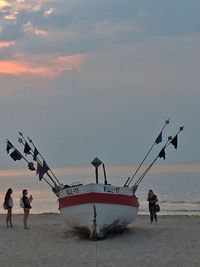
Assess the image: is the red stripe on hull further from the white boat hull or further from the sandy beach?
the sandy beach

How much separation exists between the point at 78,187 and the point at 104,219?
1367mm

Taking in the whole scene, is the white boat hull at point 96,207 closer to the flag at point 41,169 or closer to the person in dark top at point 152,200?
the flag at point 41,169

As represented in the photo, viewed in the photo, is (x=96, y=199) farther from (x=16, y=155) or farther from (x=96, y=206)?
(x=16, y=155)

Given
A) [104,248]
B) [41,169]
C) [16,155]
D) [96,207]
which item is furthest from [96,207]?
[16,155]

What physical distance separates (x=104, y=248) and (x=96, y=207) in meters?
1.57

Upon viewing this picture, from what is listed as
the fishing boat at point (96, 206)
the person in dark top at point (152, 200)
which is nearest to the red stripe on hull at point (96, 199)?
the fishing boat at point (96, 206)

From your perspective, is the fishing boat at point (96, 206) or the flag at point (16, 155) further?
the flag at point (16, 155)

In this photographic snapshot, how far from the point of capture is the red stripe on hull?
745 inches

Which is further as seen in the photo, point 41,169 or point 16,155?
point 16,155

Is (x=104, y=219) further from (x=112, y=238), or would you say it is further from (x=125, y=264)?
(x=125, y=264)

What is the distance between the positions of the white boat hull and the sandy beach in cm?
48

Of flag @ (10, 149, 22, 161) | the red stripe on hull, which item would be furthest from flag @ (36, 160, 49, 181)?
the red stripe on hull

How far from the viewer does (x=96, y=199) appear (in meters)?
18.9

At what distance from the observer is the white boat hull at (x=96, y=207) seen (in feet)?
62.2
